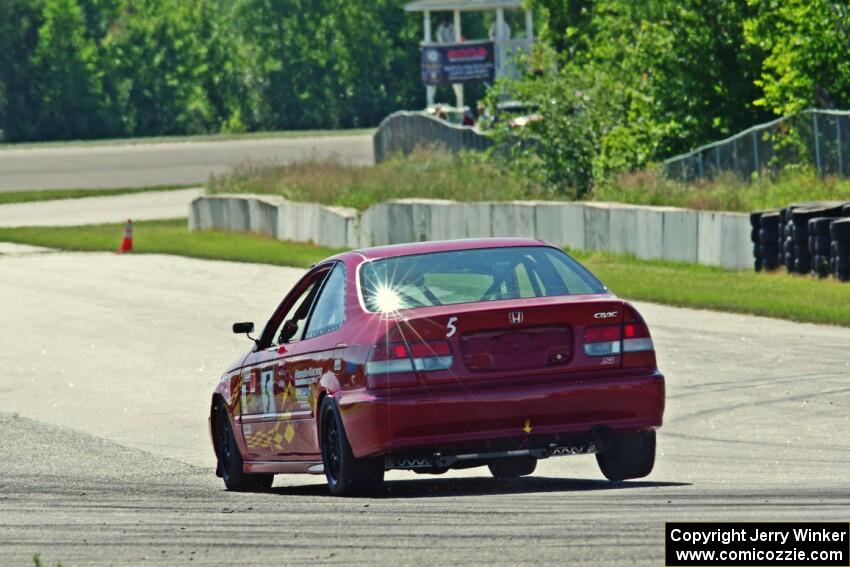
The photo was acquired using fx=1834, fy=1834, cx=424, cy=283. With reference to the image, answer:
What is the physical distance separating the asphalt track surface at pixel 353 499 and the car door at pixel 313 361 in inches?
14.9

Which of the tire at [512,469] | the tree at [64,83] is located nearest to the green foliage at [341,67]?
the tree at [64,83]

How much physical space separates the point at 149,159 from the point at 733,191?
51078mm

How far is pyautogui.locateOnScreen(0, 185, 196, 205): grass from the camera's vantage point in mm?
63250

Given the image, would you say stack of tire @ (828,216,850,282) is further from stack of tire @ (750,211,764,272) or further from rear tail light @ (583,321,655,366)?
rear tail light @ (583,321,655,366)

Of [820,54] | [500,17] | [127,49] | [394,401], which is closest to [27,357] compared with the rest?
[394,401]

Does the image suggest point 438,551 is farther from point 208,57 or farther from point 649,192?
point 208,57

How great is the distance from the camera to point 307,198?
146 feet

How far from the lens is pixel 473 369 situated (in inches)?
374

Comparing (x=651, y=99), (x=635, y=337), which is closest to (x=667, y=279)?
(x=651, y=99)

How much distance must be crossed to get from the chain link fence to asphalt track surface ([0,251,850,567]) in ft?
30.8

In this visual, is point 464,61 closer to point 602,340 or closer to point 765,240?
point 765,240

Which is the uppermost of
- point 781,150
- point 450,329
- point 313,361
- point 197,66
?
point 197,66

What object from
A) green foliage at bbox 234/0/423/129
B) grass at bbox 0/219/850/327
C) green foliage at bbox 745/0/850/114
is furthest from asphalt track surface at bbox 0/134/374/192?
green foliage at bbox 745/0/850/114

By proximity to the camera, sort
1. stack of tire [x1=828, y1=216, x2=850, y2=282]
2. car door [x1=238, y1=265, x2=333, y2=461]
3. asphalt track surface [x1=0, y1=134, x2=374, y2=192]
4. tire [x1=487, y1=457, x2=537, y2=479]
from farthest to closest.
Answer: asphalt track surface [x1=0, y1=134, x2=374, y2=192]
stack of tire [x1=828, y1=216, x2=850, y2=282]
tire [x1=487, y1=457, x2=537, y2=479]
car door [x1=238, y1=265, x2=333, y2=461]
